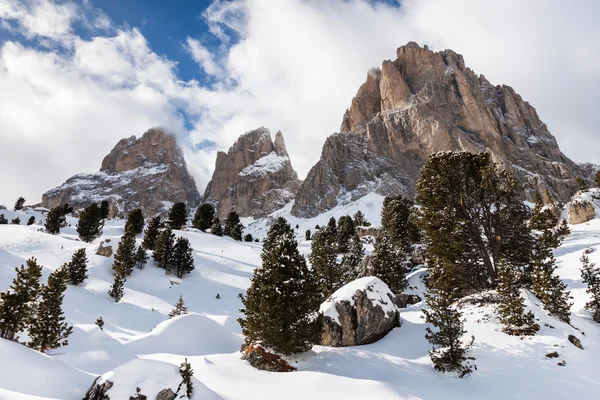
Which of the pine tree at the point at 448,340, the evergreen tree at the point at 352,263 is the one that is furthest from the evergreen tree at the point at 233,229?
the pine tree at the point at 448,340

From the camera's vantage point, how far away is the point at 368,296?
62.9 ft

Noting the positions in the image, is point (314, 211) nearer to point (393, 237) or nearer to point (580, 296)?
point (393, 237)

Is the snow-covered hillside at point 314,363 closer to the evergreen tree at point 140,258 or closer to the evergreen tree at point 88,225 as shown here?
the evergreen tree at point 140,258

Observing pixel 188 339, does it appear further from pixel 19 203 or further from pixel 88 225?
pixel 19 203

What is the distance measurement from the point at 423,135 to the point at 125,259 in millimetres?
155222

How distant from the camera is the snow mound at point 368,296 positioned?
19094mm

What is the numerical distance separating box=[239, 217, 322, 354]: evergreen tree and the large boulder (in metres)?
1.44

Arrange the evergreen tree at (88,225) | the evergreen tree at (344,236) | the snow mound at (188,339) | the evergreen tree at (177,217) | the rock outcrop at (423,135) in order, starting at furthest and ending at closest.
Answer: the rock outcrop at (423,135) → the evergreen tree at (177,217) → the evergreen tree at (344,236) → the evergreen tree at (88,225) → the snow mound at (188,339)

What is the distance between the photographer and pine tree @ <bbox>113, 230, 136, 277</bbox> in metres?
38.7

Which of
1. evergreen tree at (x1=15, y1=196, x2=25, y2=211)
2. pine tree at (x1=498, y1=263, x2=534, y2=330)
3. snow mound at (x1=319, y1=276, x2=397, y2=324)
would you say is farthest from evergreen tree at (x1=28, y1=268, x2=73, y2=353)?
evergreen tree at (x1=15, y1=196, x2=25, y2=211)

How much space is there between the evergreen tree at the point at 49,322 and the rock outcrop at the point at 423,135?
14351 cm

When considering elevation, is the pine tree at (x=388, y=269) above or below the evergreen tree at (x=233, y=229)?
below

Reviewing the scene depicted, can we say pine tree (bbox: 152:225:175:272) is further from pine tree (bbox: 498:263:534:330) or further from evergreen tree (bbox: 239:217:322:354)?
pine tree (bbox: 498:263:534:330)

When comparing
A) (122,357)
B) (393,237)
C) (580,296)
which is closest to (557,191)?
(393,237)
